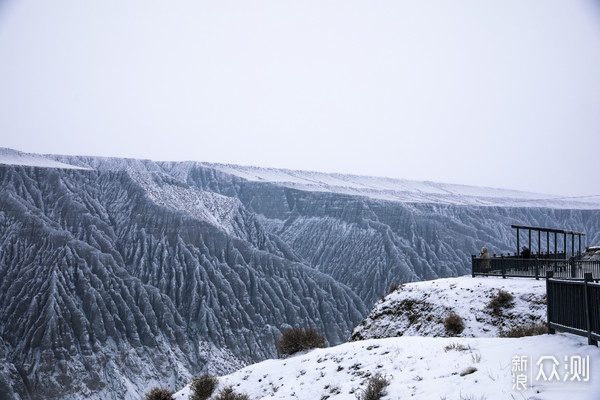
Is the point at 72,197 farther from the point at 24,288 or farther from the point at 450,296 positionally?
the point at 450,296

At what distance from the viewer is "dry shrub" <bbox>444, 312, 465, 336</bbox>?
24906 mm

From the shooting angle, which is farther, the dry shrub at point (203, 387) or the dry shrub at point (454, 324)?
the dry shrub at point (454, 324)

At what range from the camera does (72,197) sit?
86.2m

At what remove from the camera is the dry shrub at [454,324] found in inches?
981

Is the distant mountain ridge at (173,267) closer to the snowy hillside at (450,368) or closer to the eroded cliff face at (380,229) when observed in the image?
the eroded cliff face at (380,229)

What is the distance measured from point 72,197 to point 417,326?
7185 cm

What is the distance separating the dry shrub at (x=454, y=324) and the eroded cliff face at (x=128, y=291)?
4223 centimetres

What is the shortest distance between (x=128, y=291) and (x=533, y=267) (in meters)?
55.1

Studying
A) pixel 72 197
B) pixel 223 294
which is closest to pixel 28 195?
pixel 72 197

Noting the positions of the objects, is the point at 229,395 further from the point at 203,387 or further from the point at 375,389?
the point at 375,389

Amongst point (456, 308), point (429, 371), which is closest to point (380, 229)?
point (456, 308)

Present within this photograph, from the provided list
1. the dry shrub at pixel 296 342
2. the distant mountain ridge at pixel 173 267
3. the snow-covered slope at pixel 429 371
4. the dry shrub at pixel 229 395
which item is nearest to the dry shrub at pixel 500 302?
the dry shrub at pixel 296 342

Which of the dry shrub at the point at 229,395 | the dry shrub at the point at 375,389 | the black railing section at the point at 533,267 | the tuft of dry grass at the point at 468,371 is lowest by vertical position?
the dry shrub at the point at 229,395

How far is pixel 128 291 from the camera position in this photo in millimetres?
72750
